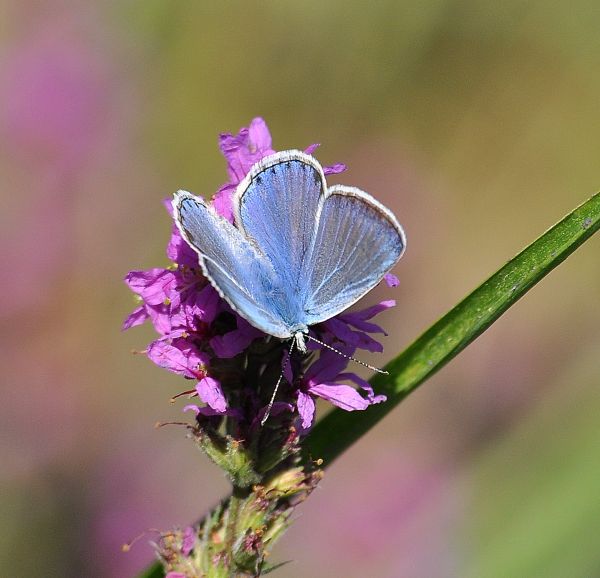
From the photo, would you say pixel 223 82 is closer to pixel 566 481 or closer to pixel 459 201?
pixel 459 201

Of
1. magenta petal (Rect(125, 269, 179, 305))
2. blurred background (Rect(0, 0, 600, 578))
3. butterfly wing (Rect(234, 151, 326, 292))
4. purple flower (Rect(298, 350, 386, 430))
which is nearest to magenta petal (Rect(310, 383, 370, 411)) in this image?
purple flower (Rect(298, 350, 386, 430))

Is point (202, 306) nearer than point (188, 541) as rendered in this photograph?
Yes

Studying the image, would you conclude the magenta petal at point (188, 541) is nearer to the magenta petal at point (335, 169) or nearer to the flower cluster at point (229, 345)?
the flower cluster at point (229, 345)

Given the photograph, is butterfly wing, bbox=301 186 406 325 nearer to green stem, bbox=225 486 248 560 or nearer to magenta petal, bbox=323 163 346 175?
magenta petal, bbox=323 163 346 175

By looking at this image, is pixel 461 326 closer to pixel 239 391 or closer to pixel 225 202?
pixel 239 391

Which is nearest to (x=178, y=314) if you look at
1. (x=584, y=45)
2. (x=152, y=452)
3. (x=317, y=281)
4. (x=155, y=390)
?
(x=317, y=281)

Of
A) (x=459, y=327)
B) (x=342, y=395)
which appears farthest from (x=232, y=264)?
(x=459, y=327)

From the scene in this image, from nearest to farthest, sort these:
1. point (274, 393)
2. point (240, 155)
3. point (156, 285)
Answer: point (274, 393) < point (156, 285) < point (240, 155)
